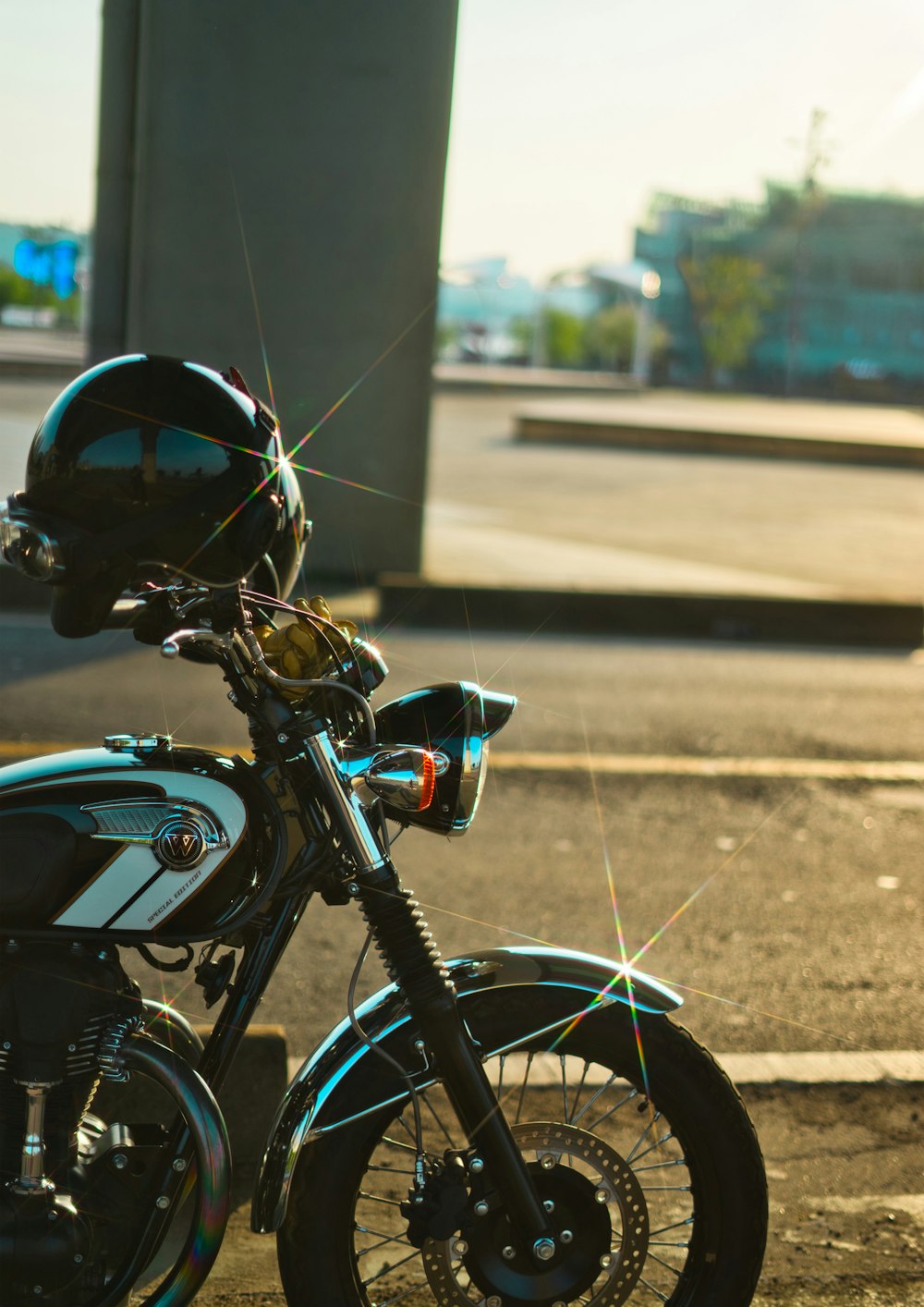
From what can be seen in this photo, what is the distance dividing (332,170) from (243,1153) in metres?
8.32

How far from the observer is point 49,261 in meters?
13.3

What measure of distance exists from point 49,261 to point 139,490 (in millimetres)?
12092

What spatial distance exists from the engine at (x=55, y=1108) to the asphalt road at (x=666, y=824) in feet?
6.19

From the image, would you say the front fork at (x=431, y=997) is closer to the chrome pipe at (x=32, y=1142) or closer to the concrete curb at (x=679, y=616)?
the chrome pipe at (x=32, y=1142)

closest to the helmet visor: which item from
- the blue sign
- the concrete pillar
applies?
the concrete pillar

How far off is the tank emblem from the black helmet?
295 millimetres

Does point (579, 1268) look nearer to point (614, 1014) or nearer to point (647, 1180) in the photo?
point (614, 1014)

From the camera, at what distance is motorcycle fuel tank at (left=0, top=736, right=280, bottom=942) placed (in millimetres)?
2125

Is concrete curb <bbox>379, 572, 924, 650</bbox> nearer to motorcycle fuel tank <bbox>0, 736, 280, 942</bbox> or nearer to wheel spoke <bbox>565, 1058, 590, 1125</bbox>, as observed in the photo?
wheel spoke <bbox>565, 1058, 590, 1125</bbox>

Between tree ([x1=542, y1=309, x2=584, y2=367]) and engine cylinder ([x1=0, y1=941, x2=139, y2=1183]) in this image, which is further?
tree ([x1=542, y1=309, x2=584, y2=367])

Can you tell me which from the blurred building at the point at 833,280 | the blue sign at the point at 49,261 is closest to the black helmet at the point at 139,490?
the blue sign at the point at 49,261

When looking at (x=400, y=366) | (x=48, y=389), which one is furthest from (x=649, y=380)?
(x=400, y=366)

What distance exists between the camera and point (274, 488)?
2.16 metres

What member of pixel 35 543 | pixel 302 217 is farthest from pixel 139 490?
pixel 302 217
